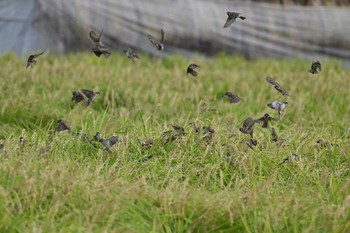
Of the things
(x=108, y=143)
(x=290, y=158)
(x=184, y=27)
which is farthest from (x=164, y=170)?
(x=184, y=27)

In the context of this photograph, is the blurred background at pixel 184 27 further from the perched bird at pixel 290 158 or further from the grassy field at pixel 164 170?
the perched bird at pixel 290 158

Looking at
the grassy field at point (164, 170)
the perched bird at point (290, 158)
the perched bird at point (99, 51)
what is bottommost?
the grassy field at point (164, 170)

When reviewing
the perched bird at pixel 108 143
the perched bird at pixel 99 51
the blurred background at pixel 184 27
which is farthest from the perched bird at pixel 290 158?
the blurred background at pixel 184 27

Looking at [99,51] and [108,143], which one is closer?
[108,143]

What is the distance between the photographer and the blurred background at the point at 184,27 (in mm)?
8148

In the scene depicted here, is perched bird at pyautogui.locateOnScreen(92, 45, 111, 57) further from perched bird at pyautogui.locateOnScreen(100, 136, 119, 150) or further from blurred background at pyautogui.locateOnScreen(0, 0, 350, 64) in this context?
blurred background at pyautogui.locateOnScreen(0, 0, 350, 64)

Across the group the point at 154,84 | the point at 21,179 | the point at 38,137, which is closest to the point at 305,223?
the point at 21,179

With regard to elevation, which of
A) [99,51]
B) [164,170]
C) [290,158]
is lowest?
[164,170]

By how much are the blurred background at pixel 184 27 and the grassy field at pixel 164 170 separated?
6.71 feet

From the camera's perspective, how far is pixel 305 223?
335 cm

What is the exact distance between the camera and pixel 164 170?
3.91 meters

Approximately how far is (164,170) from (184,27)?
471 cm

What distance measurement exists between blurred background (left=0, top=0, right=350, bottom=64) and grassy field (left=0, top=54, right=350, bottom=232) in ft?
6.71

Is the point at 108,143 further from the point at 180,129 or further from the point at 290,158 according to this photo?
the point at 290,158
